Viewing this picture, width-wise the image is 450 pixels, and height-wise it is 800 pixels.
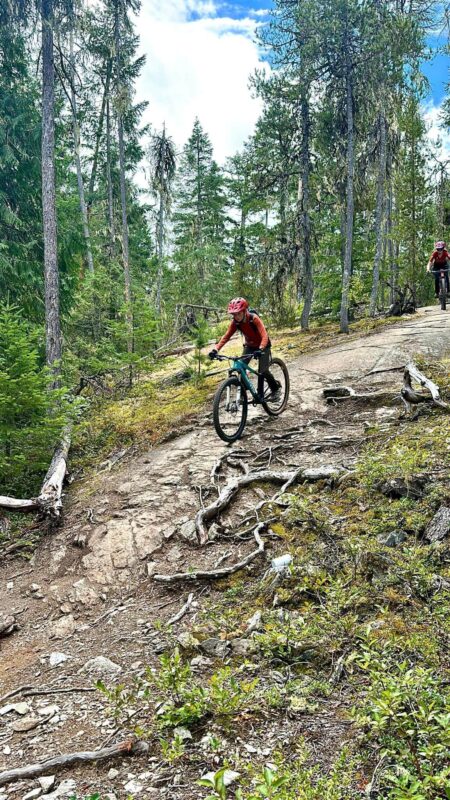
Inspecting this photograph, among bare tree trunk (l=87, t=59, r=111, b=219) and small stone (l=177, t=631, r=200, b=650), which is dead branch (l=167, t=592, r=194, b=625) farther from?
→ bare tree trunk (l=87, t=59, r=111, b=219)

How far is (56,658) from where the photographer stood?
3.95m

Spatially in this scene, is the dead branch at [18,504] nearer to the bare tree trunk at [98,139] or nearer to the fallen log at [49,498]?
the fallen log at [49,498]

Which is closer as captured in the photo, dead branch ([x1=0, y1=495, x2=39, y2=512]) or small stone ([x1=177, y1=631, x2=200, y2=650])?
small stone ([x1=177, y1=631, x2=200, y2=650])

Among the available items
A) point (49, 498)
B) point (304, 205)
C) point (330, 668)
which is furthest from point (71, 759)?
point (304, 205)

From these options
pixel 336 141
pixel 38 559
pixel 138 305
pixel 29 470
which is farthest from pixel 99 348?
pixel 336 141

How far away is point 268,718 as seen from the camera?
109 inches

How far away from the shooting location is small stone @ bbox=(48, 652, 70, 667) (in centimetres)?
388

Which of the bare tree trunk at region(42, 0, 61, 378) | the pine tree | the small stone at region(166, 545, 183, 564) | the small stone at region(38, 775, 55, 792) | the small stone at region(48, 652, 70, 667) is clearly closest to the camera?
the small stone at region(38, 775, 55, 792)

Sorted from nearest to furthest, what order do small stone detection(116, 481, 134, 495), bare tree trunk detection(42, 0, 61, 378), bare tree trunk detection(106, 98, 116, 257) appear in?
small stone detection(116, 481, 134, 495) → bare tree trunk detection(42, 0, 61, 378) → bare tree trunk detection(106, 98, 116, 257)

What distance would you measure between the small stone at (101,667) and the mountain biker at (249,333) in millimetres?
4273

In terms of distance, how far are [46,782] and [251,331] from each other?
5.98 metres

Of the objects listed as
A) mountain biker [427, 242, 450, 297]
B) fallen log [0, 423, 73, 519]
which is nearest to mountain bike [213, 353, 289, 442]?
fallen log [0, 423, 73, 519]

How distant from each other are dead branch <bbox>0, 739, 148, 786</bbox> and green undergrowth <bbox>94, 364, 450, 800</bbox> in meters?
0.11

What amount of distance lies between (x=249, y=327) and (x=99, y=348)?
6.11 metres
